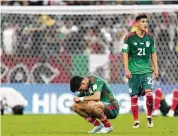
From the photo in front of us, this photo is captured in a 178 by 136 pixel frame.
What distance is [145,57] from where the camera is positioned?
14.8 m

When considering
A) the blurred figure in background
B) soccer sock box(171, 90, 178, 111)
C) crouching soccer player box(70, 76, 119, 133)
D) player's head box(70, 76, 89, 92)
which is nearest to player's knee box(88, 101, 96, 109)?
crouching soccer player box(70, 76, 119, 133)

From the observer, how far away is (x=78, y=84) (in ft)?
40.4

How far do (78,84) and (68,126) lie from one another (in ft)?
10.1

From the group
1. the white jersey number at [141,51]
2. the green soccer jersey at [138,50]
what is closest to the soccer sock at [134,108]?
the green soccer jersey at [138,50]

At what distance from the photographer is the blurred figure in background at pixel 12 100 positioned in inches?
771

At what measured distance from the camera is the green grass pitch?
1295 centimetres

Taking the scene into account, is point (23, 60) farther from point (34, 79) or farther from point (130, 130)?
point (130, 130)

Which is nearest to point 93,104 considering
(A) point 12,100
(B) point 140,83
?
(B) point 140,83

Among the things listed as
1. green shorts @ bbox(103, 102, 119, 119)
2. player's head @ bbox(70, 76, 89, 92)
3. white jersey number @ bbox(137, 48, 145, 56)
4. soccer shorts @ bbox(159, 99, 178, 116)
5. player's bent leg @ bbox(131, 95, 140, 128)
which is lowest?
soccer shorts @ bbox(159, 99, 178, 116)

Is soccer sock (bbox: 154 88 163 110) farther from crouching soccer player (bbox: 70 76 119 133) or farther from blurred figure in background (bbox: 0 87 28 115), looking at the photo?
crouching soccer player (bbox: 70 76 119 133)

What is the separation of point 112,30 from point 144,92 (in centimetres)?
705

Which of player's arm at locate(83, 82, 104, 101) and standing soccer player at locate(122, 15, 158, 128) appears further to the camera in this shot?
standing soccer player at locate(122, 15, 158, 128)

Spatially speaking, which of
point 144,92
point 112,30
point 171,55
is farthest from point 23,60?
point 144,92

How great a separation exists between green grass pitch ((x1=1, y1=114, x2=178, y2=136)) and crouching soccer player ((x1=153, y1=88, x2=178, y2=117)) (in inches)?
19.3
